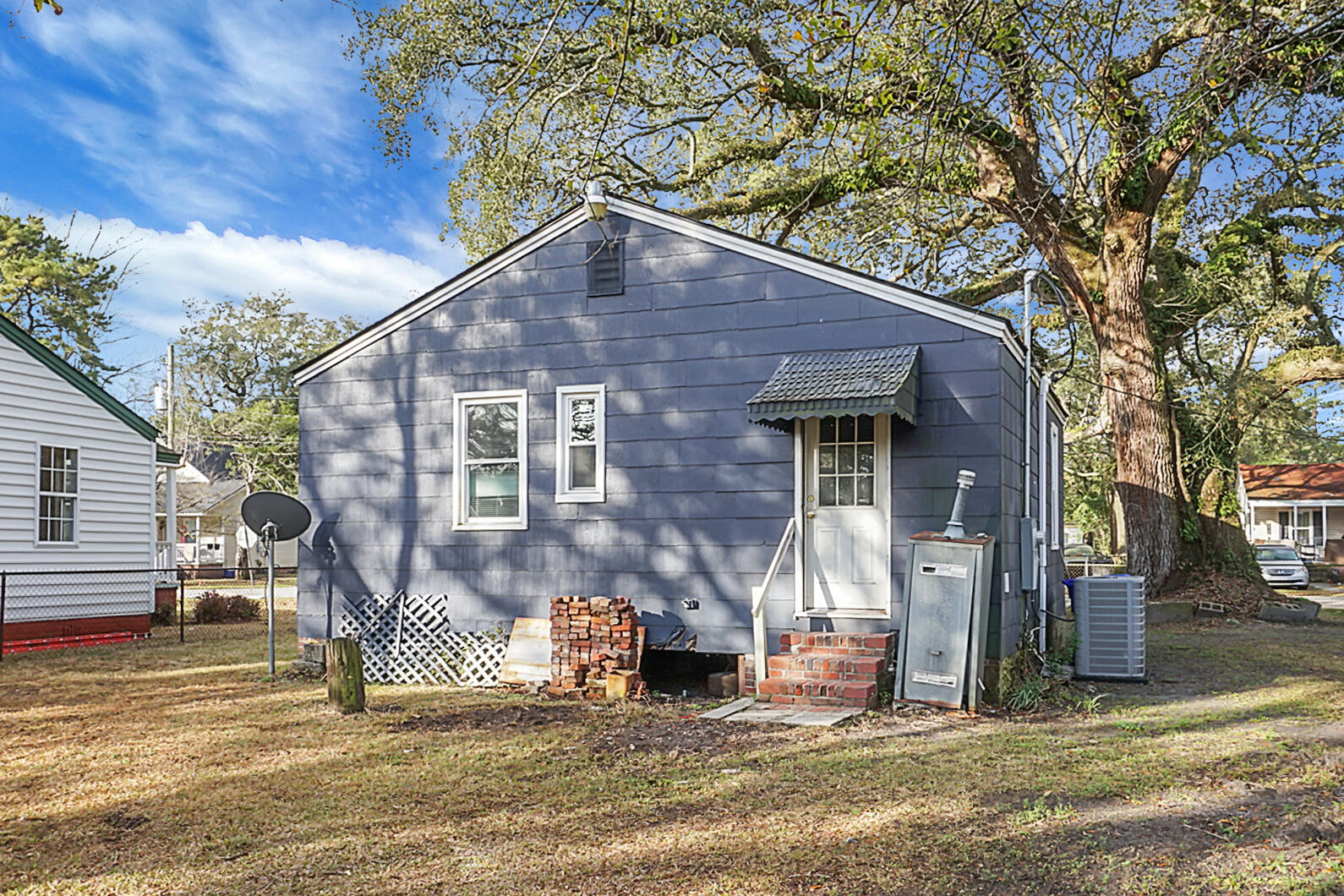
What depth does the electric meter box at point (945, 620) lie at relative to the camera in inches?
326

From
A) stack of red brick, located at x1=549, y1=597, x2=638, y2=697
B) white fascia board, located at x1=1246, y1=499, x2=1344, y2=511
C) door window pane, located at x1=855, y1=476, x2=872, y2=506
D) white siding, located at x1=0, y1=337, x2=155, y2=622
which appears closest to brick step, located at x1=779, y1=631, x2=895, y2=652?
door window pane, located at x1=855, y1=476, x2=872, y2=506

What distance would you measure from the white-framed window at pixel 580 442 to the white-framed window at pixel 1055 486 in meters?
5.63

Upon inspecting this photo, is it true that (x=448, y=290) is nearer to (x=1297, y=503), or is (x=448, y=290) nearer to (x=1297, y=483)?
(x=1297, y=503)

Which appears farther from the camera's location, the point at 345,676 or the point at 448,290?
the point at 448,290

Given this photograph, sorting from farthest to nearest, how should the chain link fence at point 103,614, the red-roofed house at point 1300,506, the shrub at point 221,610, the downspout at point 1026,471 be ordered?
1. the red-roofed house at point 1300,506
2. the shrub at point 221,610
3. the chain link fence at point 103,614
4. the downspout at point 1026,471

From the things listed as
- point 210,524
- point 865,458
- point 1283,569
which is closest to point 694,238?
point 865,458

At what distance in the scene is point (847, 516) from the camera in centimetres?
934

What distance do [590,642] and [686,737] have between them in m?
2.29

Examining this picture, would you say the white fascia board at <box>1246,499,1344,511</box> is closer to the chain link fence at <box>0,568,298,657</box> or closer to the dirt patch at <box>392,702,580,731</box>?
the chain link fence at <box>0,568,298,657</box>

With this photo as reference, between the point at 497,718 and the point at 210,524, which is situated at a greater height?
the point at 210,524

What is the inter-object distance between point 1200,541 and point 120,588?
59.0ft

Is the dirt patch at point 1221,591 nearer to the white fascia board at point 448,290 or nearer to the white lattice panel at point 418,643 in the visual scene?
the white lattice panel at point 418,643

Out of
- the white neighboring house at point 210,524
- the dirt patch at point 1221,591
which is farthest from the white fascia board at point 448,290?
the white neighboring house at point 210,524

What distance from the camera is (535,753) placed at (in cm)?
706
